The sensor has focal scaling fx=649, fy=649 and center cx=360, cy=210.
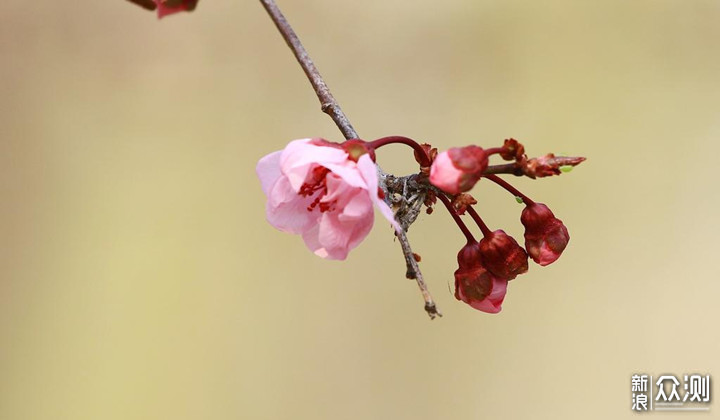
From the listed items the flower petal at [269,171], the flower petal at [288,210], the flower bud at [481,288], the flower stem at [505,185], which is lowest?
the flower bud at [481,288]

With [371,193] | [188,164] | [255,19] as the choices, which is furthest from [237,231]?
[371,193]

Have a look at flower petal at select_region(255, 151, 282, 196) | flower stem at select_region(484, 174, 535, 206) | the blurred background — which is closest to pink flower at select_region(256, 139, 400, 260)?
flower petal at select_region(255, 151, 282, 196)

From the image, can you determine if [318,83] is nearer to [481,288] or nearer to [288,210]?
[288,210]

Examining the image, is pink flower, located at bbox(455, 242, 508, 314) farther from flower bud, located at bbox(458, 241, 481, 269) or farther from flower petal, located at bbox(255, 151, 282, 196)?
flower petal, located at bbox(255, 151, 282, 196)

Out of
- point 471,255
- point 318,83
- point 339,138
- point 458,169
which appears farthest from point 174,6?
point 339,138

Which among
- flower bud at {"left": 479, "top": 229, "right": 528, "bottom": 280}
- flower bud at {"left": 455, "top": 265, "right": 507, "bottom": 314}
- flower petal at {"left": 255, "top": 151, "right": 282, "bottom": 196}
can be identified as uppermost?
flower petal at {"left": 255, "top": 151, "right": 282, "bottom": 196}

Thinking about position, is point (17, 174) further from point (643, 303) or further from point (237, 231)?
point (643, 303)

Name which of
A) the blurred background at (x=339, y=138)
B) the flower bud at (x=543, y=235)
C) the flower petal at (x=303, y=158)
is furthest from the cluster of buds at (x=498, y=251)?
the blurred background at (x=339, y=138)

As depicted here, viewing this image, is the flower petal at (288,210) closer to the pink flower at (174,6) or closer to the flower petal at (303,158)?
the flower petal at (303,158)
